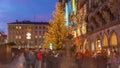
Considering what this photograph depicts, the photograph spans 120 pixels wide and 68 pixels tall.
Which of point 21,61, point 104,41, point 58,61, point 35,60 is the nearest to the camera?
point 58,61

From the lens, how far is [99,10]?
65.8 m

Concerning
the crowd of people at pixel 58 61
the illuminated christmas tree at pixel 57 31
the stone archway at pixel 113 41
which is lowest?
the crowd of people at pixel 58 61

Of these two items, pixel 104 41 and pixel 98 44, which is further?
pixel 98 44

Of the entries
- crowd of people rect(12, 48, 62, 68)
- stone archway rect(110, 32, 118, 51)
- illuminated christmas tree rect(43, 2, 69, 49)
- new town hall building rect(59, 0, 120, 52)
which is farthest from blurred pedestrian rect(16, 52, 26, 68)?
illuminated christmas tree rect(43, 2, 69, 49)

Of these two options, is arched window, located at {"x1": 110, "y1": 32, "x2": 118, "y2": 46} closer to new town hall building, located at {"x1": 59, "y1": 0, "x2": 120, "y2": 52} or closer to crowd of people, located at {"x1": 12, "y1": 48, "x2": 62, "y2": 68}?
new town hall building, located at {"x1": 59, "y1": 0, "x2": 120, "y2": 52}

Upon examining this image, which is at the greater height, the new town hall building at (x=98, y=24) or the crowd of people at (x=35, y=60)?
the new town hall building at (x=98, y=24)

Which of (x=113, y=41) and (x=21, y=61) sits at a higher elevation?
(x=113, y=41)

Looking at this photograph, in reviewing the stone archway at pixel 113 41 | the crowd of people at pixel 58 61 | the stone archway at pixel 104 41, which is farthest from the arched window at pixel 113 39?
the crowd of people at pixel 58 61

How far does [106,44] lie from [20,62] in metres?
34.1

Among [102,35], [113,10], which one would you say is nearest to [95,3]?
[102,35]

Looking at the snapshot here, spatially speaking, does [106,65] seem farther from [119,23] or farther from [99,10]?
[99,10]

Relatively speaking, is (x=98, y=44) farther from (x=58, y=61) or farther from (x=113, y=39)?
(x=58, y=61)

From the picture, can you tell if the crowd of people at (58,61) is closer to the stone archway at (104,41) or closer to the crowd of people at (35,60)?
the crowd of people at (35,60)

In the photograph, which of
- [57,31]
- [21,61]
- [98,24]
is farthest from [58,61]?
[98,24]
